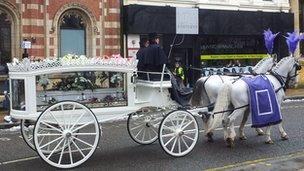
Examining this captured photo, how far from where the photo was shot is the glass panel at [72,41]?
23.4 m

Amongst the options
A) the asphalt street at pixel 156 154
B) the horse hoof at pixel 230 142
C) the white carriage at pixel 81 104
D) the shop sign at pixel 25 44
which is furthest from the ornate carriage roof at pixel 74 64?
the shop sign at pixel 25 44

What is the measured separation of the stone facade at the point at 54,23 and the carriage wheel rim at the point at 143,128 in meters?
12.0

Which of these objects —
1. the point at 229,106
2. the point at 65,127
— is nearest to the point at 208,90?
the point at 229,106

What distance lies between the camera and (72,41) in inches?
934

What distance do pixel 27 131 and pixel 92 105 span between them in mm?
1547

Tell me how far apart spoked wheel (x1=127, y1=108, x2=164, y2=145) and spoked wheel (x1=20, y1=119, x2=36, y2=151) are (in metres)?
1.90

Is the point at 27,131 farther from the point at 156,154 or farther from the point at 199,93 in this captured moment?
the point at 199,93

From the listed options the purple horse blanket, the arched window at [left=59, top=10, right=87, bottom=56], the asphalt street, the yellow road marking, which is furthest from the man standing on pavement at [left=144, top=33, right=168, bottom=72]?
the arched window at [left=59, top=10, right=87, bottom=56]

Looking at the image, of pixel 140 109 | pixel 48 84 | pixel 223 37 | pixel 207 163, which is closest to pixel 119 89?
pixel 140 109

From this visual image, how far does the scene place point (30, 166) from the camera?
9.32 m

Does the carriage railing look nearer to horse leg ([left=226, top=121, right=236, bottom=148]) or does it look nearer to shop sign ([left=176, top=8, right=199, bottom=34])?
horse leg ([left=226, top=121, right=236, bottom=148])

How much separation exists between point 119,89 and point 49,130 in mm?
1447

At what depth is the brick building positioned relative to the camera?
2200 cm

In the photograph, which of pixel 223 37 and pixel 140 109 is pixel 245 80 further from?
pixel 223 37
